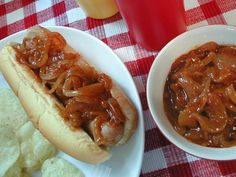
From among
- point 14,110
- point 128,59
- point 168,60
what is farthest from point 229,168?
point 14,110

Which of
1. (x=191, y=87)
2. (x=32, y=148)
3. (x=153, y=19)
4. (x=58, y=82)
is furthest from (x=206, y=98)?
(x=32, y=148)

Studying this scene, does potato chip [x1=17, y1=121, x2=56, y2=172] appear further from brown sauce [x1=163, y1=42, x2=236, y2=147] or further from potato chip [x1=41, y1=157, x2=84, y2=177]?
brown sauce [x1=163, y1=42, x2=236, y2=147]

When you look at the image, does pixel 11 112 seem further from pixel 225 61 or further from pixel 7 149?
pixel 225 61

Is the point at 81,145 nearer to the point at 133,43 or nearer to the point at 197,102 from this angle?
the point at 197,102

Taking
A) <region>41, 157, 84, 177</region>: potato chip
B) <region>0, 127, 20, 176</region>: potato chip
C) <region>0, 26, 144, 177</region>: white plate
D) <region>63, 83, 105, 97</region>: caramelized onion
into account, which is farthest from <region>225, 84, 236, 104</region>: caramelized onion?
<region>0, 127, 20, 176</region>: potato chip

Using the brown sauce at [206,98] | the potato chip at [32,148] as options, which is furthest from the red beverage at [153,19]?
the potato chip at [32,148]

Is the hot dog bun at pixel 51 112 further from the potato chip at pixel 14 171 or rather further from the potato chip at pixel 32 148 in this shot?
the potato chip at pixel 14 171
